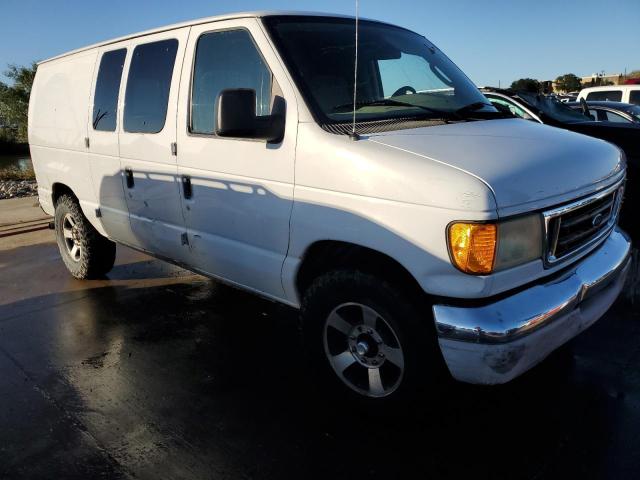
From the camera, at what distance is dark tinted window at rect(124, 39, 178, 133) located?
12.2 feet

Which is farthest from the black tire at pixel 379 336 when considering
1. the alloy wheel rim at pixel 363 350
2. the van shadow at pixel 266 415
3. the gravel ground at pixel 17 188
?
the gravel ground at pixel 17 188

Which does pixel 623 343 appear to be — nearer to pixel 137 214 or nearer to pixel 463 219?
pixel 463 219

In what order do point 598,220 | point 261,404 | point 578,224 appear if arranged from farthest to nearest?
point 261,404 < point 598,220 < point 578,224

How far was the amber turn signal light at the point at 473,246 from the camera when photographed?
7.34 feet

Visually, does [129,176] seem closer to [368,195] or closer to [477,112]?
[368,195]

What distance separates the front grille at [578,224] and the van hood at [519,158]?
0.19ft

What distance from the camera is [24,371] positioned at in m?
3.52

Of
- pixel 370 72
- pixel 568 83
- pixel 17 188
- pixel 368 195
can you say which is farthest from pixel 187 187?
pixel 568 83

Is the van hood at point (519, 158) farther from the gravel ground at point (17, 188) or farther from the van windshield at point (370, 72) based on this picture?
the gravel ground at point (17, 188)

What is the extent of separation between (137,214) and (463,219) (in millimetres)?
2802

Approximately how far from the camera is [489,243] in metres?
2.25

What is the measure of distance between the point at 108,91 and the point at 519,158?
11.0 feet

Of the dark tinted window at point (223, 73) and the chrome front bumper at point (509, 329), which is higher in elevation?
the dark tinted window at point (223, 73)

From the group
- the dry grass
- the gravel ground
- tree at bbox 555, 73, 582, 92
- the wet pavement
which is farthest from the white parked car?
tree at bbox 555, 73, 582, 92
